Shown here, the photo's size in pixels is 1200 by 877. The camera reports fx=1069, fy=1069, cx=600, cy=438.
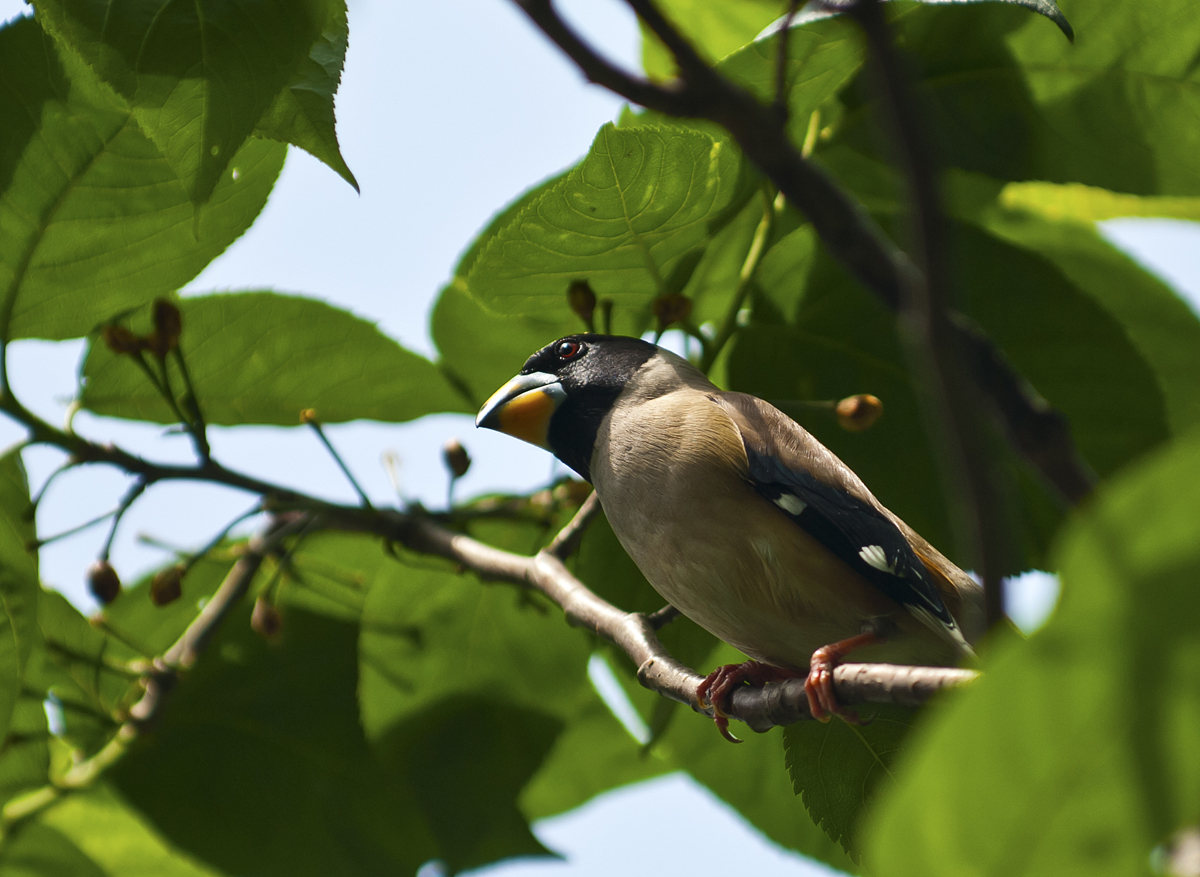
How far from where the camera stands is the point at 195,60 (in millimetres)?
1831

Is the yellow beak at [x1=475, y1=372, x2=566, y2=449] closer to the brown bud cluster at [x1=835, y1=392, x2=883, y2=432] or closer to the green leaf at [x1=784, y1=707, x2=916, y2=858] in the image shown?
the brown bud cluster at [x1=835, y1=392, x2=883, y2=432]

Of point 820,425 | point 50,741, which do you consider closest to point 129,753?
point 50,741

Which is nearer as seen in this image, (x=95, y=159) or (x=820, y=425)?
(x=95, y=159)

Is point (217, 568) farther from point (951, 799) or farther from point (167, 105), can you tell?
point (951, 799)

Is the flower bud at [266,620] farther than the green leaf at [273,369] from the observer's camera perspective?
No

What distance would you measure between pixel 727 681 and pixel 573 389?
888 mm

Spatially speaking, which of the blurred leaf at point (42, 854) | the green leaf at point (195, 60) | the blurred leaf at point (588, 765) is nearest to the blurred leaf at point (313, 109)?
the green leaf at point (195, 60)

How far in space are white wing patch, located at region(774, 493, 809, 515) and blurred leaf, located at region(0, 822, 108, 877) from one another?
2.03 m

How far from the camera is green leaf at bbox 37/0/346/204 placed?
182 centimetres

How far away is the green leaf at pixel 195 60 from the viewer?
1815 millimetres

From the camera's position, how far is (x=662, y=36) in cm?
80

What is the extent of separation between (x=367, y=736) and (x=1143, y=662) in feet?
7.45

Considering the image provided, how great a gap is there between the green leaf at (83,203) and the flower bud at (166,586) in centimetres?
60

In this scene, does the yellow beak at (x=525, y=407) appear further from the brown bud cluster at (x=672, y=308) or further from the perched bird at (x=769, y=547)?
the brown bud cluster at (x=672, y=308)
